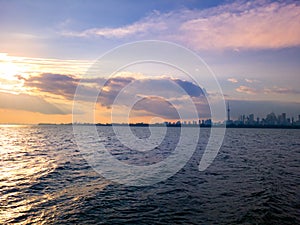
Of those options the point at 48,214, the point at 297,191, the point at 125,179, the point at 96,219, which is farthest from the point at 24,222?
the point at 297,191

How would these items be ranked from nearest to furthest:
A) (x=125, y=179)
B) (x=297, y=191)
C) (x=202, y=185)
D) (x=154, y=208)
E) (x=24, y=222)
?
(x=24, y=222) < (x=154, y=208) < (x=297, y=191) < (x=202, y=185) < (x=125, y=179)

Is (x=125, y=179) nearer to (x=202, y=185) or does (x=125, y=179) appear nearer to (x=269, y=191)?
(x=202, y=185)

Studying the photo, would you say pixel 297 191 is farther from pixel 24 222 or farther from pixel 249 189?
pixel 24 222

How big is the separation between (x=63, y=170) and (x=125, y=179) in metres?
9.06

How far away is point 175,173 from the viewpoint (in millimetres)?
28469

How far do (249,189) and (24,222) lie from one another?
1735 centimetres

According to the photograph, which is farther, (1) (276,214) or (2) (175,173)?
(2) (175,173)

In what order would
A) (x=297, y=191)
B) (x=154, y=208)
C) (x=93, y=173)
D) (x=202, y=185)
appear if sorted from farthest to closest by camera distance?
(x=93, y=173) < (x=202, y=185) < (x=297, y=191) < (x=154, y=208)

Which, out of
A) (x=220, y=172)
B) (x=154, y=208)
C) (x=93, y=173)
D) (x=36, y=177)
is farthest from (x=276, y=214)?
(x=36, y=177)

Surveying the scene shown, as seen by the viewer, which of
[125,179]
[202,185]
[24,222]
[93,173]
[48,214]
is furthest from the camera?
[93,173]

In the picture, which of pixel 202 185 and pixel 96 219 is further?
pixel 202 185

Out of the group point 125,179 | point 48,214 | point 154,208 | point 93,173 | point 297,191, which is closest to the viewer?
point 48,214

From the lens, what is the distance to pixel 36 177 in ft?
83.7

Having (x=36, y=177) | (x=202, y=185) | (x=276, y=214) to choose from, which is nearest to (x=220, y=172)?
(x=202, y=185)
